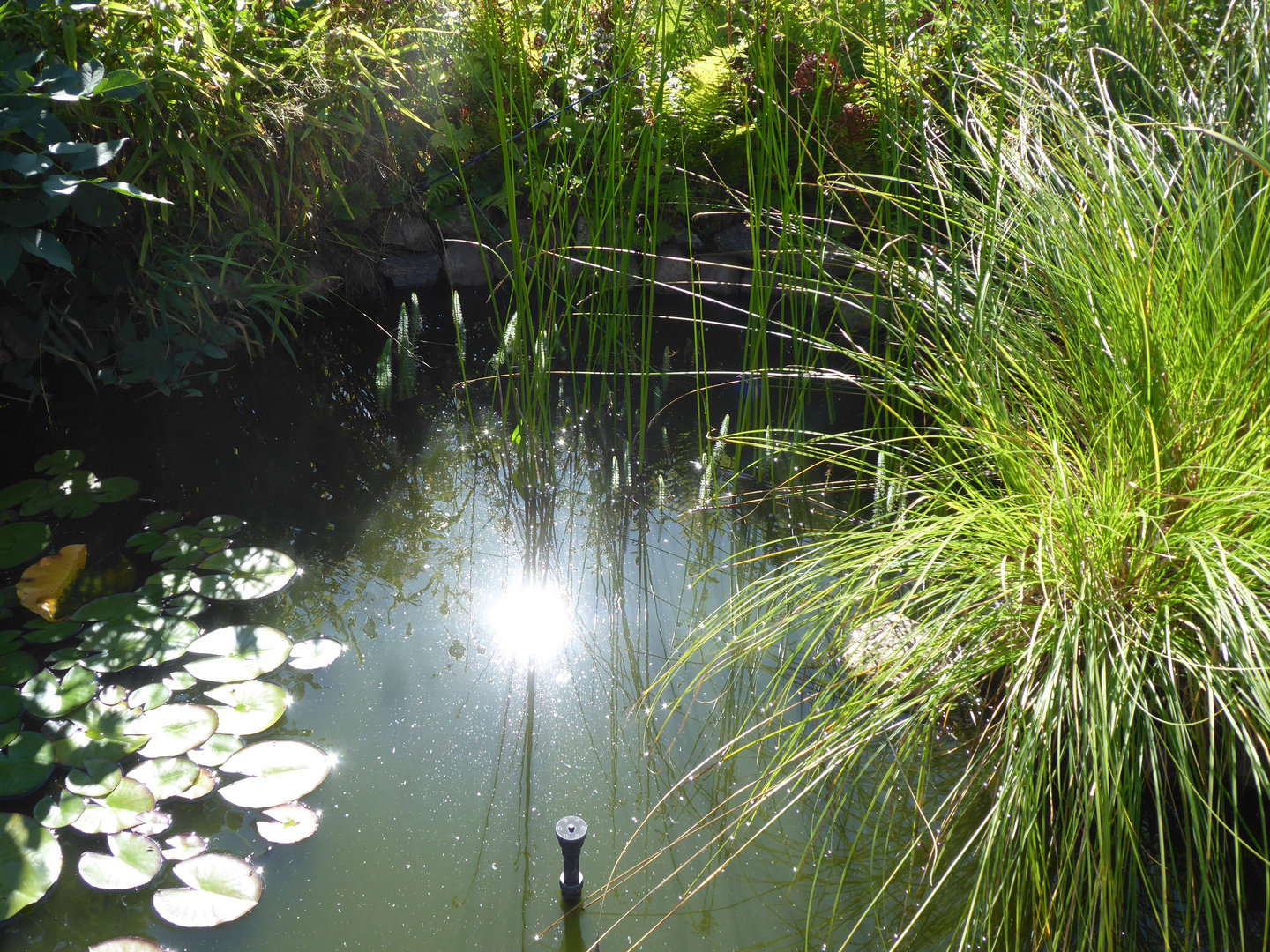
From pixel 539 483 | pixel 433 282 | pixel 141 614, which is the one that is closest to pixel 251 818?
pixel 141 614

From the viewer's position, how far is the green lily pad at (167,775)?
49.1 inches

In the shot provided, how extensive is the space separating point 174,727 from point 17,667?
1.08ft

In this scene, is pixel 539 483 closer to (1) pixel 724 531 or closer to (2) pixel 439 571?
(2) pixel 439 571

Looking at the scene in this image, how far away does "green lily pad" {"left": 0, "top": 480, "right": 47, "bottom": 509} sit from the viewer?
1849 millimetres

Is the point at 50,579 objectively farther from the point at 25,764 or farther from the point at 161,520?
the point at 25,764

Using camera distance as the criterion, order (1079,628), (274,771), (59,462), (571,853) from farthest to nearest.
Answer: (59,462), (274,771), (571,853), (1079,628)

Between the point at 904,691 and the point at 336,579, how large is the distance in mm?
1185

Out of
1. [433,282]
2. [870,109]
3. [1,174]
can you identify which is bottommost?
[433,282]

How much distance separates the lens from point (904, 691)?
1048mm

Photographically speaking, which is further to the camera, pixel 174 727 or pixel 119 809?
pixel 174 727

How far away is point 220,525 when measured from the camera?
1835 millimetres

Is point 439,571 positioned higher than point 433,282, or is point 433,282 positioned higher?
point 433,282

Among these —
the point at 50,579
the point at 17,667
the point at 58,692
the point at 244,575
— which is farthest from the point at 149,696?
the point at 50,579

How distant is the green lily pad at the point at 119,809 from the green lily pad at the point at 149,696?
151 millimetres
